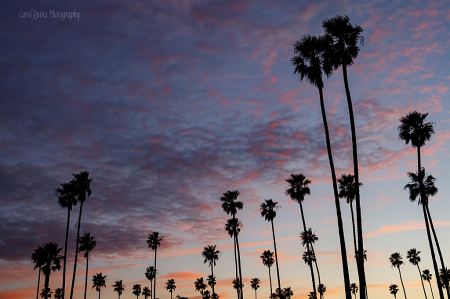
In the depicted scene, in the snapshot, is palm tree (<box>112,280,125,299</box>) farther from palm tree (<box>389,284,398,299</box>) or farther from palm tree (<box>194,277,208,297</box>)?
palm tree (<box>389,284,398,299</box>)

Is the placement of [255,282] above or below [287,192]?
below

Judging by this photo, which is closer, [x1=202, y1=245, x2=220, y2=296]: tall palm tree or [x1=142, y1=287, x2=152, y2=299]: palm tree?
[x1=202, y1=245, x2=220, y2=296]: tall palm tree

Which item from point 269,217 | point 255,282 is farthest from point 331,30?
point 255,282

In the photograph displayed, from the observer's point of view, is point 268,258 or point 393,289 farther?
point 393,289

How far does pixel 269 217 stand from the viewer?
68812mm

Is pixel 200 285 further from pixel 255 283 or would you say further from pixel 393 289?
pixel 393 289

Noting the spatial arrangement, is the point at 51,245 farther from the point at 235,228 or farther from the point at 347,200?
the point at 347,200

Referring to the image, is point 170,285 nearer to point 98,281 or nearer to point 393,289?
point 98,281

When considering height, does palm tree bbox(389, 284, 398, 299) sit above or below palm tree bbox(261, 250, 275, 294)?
below

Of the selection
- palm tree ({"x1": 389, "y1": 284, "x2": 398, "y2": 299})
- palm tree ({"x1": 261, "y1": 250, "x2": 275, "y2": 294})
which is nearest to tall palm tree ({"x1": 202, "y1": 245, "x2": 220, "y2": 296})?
palm tree ({"x1": 261, "y1": 250, "x2": 275, "y2": 294})

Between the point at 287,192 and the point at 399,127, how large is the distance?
76.0 feet

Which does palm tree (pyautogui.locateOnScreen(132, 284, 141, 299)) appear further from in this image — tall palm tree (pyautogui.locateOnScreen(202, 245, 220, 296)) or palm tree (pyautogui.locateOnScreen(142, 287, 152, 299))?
tall palm tree (pyautogui.locateOnScreen(202, 245, 220, 296))

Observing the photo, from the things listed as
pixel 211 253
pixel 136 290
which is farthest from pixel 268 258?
pixel 136 290

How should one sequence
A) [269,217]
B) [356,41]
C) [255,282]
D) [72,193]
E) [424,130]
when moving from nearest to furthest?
[356,41] → [424,130] → [72,193] → [269,217] → [255,282]
